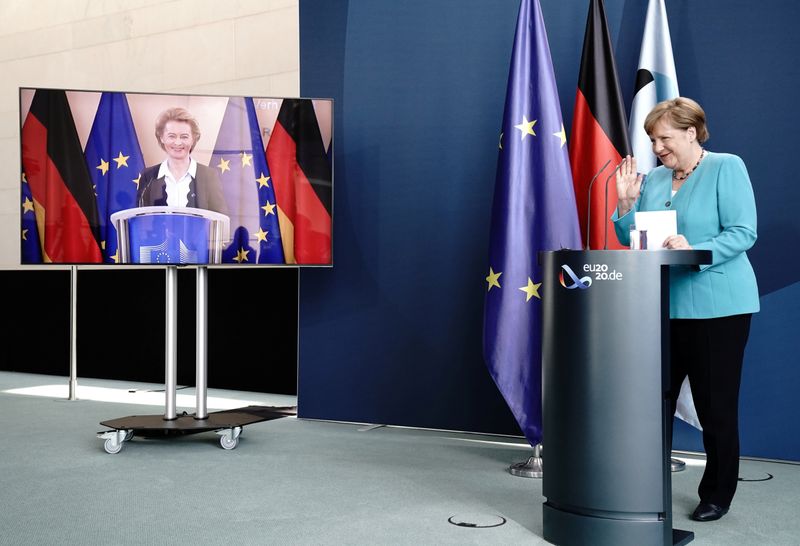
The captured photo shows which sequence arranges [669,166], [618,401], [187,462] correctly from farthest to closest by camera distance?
[187,462]
[669,166]
[618,401]

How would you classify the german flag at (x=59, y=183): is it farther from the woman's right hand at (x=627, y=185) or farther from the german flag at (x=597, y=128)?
the woman's right hand at (x=627, y=185)

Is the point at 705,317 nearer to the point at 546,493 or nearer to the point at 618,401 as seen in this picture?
the point at 618,401

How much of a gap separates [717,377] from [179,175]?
8.10 ft

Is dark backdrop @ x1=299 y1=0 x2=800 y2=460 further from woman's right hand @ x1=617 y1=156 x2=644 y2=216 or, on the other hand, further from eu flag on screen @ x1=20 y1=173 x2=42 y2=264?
eu flag on screen @ x1=20 y1=173 x2=42 y2=264

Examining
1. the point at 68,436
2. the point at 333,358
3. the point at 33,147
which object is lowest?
the point at 68,436

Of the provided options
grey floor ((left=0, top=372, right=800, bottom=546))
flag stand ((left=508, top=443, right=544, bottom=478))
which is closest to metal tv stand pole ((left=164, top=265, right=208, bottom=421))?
grey floor ((left=0, top=372, right=800, bottom=546))

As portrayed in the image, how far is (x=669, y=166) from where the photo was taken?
9.11 feet

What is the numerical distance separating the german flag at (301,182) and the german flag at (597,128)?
122cm

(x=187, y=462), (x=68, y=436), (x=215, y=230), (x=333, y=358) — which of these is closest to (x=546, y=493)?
(x=187, y=462)

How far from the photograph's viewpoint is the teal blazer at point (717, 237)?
8.52 feet

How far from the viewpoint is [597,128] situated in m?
3.79

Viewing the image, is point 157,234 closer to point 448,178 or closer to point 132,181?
point 132,181

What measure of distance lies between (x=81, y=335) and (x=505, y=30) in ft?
14.7

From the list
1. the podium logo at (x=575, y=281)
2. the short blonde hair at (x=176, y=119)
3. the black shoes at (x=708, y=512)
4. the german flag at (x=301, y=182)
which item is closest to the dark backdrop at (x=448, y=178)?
the german flag at (x=301, y=182)
